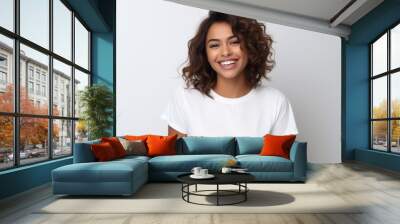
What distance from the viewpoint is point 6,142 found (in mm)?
4910

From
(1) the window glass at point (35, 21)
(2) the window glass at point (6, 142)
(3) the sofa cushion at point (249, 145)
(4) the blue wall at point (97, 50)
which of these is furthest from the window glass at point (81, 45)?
(3) the sofa cushion at point (249, 145)

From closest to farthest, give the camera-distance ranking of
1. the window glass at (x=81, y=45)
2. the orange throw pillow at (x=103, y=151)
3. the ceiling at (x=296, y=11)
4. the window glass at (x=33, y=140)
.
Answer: the ceiling at (x=296, y=11), the window glass at (x=33, y=140), the orange throw pillow at (x=103, y=151), the window glass at (x=81, y=45)

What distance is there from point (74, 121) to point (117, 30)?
1.86 m

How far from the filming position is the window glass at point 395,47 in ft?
26.3

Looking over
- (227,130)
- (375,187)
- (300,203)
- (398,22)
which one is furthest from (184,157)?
(398,22)

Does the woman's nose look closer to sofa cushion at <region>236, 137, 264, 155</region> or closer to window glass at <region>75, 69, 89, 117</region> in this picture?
sofa cushion at <region>236, 137, 264, 155</region>

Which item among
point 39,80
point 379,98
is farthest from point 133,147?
point 379,98

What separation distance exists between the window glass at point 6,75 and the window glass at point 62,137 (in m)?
1.50

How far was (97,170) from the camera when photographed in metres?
4.88

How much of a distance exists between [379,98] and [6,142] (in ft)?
24.4

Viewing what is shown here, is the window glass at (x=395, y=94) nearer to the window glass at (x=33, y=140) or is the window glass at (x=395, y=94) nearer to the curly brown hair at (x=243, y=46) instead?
the curly brown hair at (x=243, y=46)

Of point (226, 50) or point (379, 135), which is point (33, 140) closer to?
point (226, 50)

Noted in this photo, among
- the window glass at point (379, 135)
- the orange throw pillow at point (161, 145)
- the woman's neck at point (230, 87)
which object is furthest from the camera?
the window glass at point (379, 135)

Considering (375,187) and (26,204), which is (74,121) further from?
(375,187)
